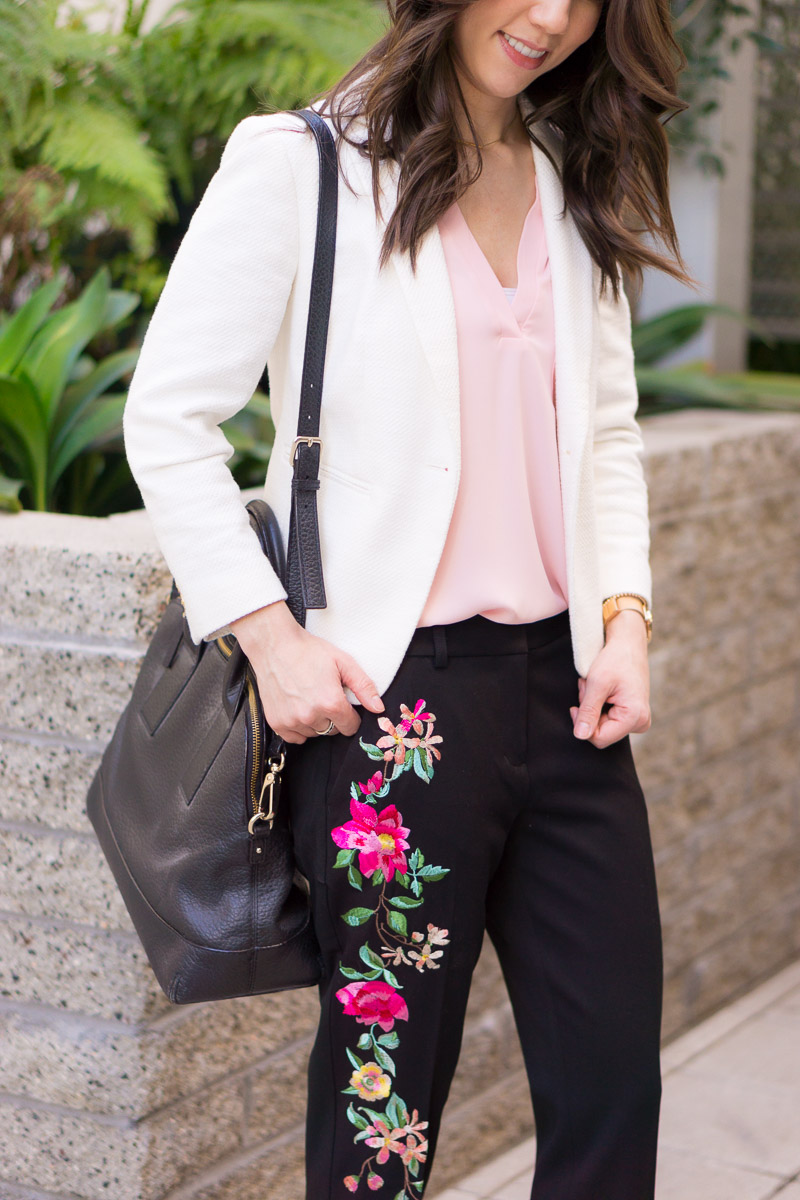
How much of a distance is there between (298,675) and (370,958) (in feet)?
1.02

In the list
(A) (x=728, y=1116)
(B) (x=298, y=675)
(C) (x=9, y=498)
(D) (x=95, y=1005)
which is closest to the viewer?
(B) (x=298, y=675)

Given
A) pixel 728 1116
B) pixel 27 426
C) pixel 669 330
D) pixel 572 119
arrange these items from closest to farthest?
1. pixel 572 119
2. pixel 27 426
3. pixel 728 1116
4. pixel 669 330

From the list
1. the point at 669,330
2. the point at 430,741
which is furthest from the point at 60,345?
the point at 669,330

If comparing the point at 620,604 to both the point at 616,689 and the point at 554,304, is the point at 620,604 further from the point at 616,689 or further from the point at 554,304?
the point at 554,304

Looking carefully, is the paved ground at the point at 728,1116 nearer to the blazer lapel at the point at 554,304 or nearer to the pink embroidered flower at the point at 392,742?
the pink embroidered flower at the point at 392,742

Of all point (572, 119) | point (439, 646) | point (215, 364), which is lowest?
point (439, 646)

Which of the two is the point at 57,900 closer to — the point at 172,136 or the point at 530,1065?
the point at 530,1065

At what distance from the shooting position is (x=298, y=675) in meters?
1.39

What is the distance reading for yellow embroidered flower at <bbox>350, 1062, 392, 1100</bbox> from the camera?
1476mm

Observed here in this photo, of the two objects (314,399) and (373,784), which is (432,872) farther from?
(314,399)

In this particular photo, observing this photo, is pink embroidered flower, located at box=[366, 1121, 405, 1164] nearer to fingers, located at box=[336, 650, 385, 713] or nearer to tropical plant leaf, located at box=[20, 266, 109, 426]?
fingers, located at box=[336, 650, 385, 713]

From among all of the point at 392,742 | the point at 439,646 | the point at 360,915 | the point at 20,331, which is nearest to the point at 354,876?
the point at 360,915

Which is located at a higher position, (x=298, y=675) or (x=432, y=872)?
(x=298, y=675)

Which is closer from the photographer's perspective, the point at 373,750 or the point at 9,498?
the point at 373,750
